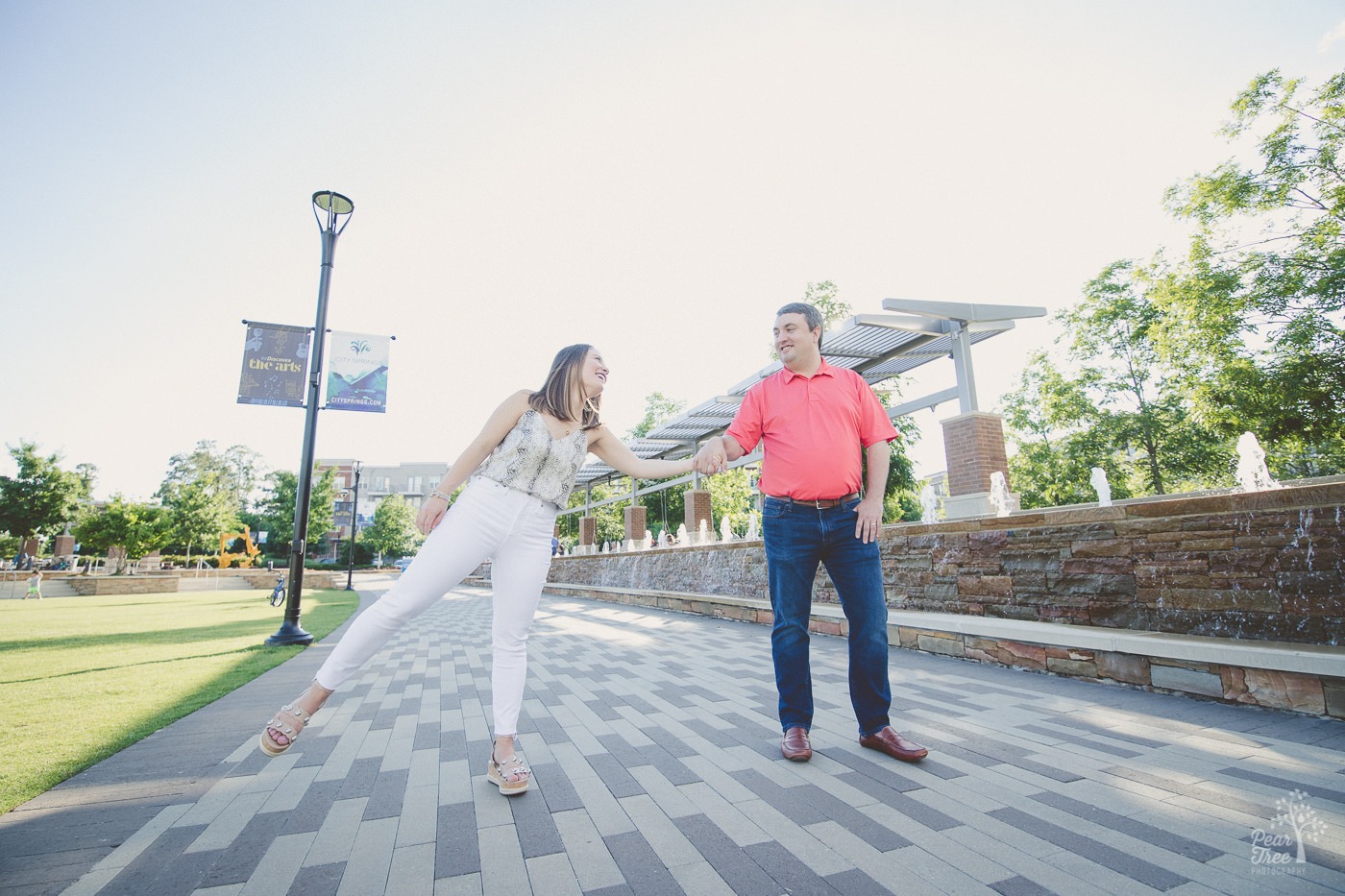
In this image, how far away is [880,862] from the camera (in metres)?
1.78

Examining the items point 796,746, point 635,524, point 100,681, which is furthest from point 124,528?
point 796,746

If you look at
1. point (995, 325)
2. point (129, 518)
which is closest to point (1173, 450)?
point (995, 325)

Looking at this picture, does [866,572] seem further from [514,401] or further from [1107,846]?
[514,401]

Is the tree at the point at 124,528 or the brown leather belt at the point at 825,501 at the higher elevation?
the tree at the point at 124,528

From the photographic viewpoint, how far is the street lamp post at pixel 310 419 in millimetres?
7809

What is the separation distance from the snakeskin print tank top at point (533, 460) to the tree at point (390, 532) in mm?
60704

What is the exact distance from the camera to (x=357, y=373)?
9.92m

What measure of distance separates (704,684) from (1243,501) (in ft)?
12.3

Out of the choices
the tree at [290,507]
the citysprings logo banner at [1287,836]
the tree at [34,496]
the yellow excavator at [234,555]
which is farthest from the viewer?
the tree at [290,507]

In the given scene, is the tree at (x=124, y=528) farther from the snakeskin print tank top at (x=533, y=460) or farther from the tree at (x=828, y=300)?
the snakeskin print tank top at (x=533, y=460)

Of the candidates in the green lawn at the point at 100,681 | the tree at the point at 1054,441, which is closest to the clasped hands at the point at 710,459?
the green lawn at the point at 100,681

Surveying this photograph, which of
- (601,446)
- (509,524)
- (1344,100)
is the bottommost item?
(509,524)

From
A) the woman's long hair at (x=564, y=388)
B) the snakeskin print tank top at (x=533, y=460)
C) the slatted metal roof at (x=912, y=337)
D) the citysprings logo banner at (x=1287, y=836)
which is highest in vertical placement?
the slatted metal roof at (x=912, y=337)

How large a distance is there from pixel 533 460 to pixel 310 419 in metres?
7.52
